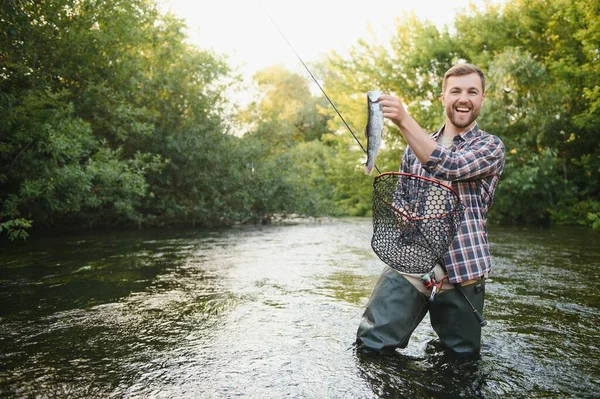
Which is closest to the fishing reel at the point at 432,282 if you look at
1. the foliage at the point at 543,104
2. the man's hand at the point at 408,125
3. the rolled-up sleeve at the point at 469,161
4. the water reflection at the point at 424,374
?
the water reflection at the point at 424,374

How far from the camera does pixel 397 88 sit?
2545cm

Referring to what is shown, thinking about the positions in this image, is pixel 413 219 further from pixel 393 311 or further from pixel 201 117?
pixel 201 117

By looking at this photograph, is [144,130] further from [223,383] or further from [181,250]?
[223,383]

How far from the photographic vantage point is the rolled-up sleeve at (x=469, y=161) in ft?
8.95

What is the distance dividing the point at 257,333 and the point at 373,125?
1956 millimetres

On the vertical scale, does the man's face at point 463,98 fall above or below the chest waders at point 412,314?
above

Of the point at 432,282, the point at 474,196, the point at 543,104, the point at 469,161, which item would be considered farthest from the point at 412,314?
the point at 543,104

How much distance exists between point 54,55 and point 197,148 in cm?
476

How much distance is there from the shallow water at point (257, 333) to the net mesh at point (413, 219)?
70 cm

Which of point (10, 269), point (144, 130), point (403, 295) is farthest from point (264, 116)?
point (403, 295)

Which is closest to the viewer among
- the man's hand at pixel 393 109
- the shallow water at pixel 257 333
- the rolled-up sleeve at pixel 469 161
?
the man's hand at pixel 393 109

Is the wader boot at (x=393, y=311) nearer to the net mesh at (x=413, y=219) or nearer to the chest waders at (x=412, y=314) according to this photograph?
the chest waders at (x=412, y=314)

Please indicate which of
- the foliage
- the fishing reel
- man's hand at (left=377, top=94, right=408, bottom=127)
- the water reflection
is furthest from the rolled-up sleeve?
the foliage

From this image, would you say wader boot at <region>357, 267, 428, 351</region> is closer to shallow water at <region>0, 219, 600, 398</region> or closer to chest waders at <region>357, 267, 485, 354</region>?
chest waders at <region>357, 267, 485, 354</region>
